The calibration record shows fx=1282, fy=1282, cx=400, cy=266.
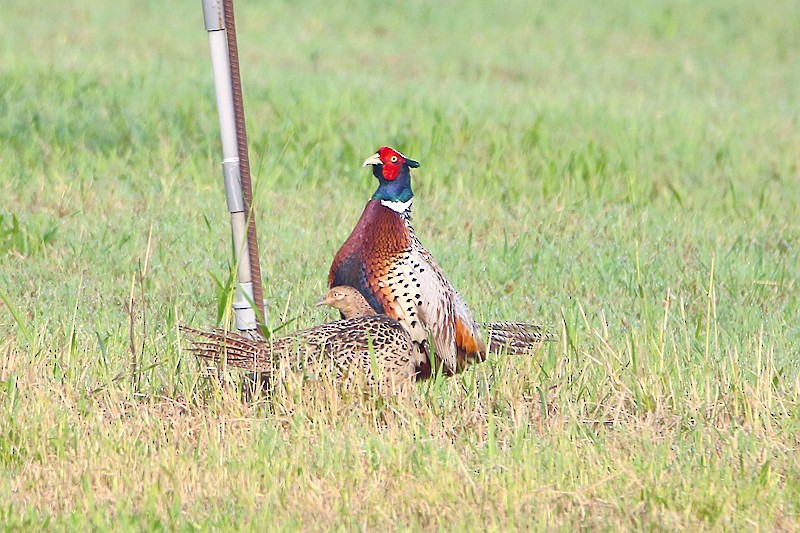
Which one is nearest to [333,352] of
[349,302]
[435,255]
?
[349,302]

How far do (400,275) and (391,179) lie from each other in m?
0.43

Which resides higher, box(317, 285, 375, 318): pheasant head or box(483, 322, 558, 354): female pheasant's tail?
box(317, 285, 375, 318): pheasant head

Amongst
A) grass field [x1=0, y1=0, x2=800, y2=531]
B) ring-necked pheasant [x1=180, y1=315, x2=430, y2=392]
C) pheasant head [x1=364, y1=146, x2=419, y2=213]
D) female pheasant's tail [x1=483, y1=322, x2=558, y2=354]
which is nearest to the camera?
grass field [x1=0, y1=0, x2=800, y2=531]

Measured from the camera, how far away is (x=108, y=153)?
9094 millimetres

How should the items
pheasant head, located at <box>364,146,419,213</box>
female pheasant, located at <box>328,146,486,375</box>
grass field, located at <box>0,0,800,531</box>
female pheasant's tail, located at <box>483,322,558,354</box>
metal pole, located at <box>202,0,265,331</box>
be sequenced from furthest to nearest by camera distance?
female pheasant's tail, located at <box>483,322,558,354</box>, pheasant head, located at <box>364,146,419,213</box>, female pheasant, located at <box>328,146,486,375</box>, metal pole, located at <box>202,0,265,331</box>, grass field, located at <box>0,0,800,531</box>

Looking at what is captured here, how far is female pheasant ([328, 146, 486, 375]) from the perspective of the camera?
5.01 m

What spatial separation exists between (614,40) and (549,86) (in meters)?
3.22

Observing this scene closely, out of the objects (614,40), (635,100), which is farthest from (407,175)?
(614,40)

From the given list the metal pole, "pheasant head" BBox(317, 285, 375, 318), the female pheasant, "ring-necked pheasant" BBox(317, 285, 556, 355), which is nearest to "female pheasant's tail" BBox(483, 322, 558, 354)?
"ring-necked pheasant" BBox(317, 285, 556, 355)

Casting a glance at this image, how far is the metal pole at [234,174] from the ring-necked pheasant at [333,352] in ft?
0.62

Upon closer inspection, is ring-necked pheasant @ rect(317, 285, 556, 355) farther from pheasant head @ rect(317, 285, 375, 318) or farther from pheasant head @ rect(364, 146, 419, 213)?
pheasant head @ rect(364, 146, 419, 213)

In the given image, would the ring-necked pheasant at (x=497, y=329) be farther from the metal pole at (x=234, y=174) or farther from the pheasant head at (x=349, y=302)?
the metal pole at (x=234, y=174)

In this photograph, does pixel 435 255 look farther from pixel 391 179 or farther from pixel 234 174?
pixel 234 174

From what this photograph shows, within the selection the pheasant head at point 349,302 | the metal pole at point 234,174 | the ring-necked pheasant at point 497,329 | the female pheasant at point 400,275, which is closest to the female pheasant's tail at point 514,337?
the ring-necked pheasant at point 497,329
